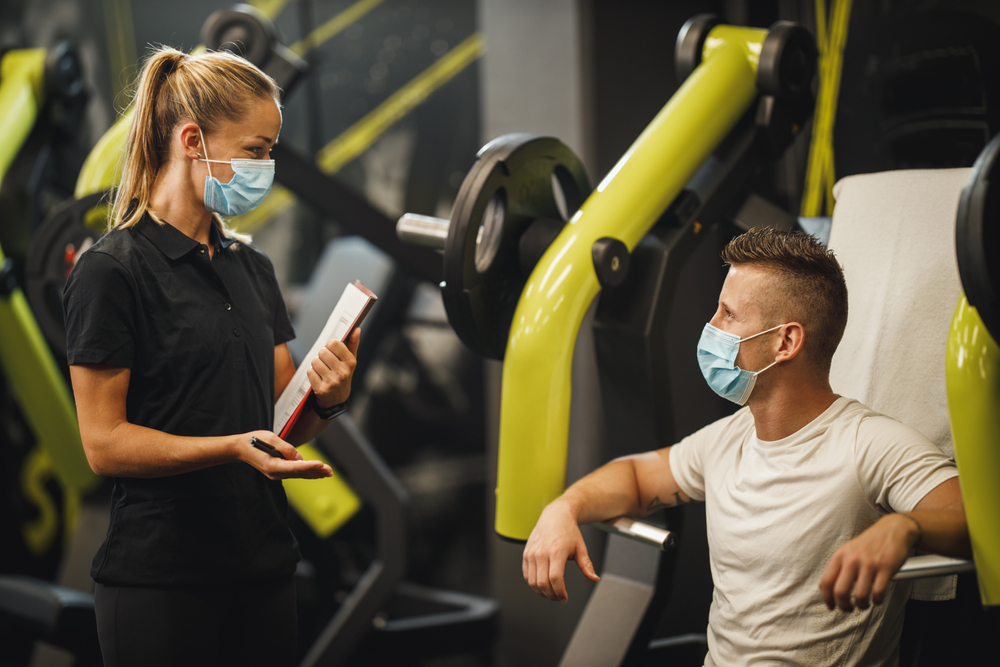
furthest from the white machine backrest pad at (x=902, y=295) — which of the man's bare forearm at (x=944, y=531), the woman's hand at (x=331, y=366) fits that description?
the woman's hand at (x=331, y=366)

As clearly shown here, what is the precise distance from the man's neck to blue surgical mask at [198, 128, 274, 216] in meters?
0.90

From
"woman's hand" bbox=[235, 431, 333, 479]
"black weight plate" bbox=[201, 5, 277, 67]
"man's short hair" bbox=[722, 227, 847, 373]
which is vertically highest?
"black weight plate" bbox=[201, 5, 277, 67]

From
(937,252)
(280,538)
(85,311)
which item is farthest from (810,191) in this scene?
(85,311)

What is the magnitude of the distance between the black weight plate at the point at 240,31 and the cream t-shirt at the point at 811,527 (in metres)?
1.76

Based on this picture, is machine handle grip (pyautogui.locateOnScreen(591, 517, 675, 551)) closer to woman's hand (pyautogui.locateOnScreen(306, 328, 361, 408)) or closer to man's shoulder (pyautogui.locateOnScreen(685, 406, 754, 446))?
man's shoulder (pyautogui.locateOnScreen(685, 406, 754, 446))

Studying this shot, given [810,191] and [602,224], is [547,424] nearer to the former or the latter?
[602,224]

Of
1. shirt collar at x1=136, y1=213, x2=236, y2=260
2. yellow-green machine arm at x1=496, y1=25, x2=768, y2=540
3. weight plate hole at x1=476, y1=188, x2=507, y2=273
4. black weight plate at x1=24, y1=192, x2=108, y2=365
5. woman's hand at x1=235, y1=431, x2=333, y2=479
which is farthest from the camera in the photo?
black weight plate at x1=24, y1=192, x2=108, y2=365

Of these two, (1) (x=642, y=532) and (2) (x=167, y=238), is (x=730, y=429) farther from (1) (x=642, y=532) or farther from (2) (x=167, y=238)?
(2) (x=167, y=238)

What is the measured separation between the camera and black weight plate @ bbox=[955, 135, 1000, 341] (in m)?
1.04

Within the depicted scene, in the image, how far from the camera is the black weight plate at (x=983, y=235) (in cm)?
104

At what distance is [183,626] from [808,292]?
1.10 metres

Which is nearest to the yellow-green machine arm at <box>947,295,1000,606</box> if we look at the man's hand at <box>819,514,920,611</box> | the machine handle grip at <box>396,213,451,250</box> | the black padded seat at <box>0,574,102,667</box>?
the man's hand at <box>819,514,920,611</box>

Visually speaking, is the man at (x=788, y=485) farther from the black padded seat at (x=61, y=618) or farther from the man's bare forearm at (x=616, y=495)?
the black padded seat at (x=61, y=618)

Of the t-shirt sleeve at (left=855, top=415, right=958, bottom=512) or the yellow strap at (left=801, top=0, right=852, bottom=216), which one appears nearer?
the t-shirt sleeve at (left=855, top=415, right=958, bottom=512)
